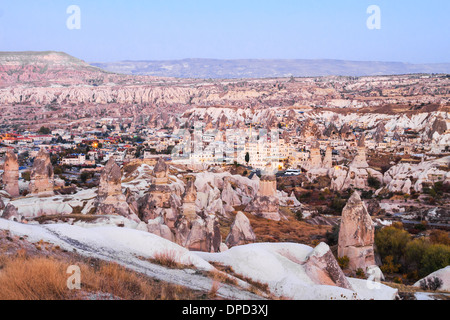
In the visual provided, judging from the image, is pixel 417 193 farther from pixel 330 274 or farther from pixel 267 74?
pixel 267 74

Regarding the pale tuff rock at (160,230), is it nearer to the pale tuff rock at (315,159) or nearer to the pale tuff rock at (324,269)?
the pale tuff rock at (324,269)

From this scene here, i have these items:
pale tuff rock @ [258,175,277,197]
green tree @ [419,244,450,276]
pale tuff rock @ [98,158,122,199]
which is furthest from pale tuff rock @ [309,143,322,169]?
green tree @ [419,244,450,276]

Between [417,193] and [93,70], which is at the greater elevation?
[93,70]

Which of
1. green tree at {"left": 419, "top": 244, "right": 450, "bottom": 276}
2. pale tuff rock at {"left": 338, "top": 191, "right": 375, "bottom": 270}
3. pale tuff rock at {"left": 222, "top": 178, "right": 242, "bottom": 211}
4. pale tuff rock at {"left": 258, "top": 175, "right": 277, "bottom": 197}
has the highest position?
pale tuff rock at {"left": 338, "top": 191, "right": 375, "bottom": 270}

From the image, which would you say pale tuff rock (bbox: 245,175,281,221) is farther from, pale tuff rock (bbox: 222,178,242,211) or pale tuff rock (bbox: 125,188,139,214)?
pale tuff rock (bbox: 125,188,139,214)

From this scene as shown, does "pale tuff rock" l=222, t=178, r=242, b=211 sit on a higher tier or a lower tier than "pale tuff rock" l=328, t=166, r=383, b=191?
higher

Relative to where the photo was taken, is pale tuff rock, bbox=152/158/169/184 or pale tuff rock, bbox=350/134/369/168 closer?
pale tuff rock, bbox=152/158/169/184
